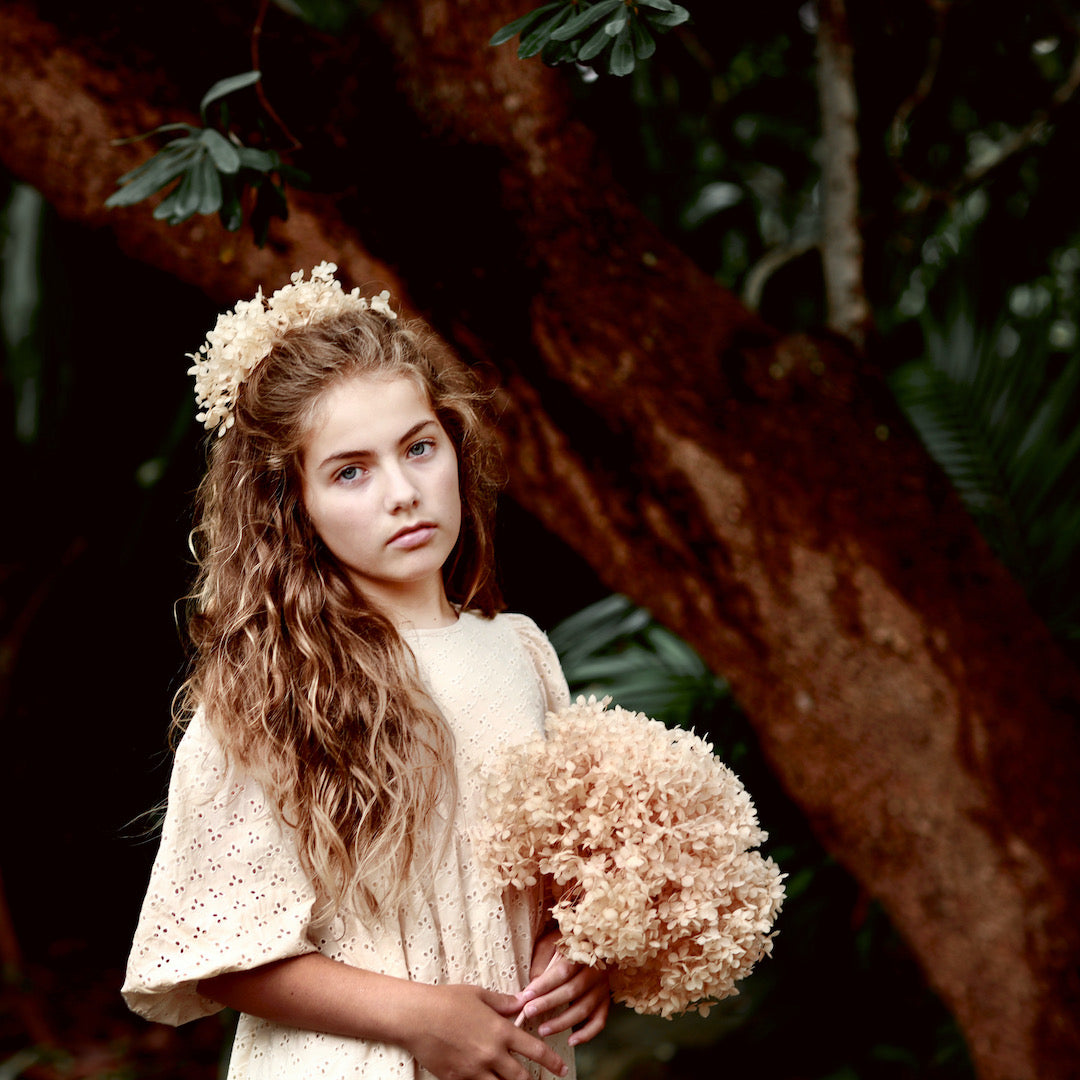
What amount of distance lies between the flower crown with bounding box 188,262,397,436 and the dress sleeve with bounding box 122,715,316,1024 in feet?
1.59

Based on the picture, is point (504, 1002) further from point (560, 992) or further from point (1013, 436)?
point (1013, 436)

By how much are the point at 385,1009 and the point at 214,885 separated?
9.8 inches

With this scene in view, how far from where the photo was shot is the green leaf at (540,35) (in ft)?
4.99

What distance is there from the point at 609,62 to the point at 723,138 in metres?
2.48

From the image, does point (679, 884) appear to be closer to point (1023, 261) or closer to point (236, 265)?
point (236, 265)

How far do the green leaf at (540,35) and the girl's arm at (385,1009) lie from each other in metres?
1.24

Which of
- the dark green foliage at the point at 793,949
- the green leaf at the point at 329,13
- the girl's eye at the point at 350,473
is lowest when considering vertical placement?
the dark green foliage at the point at 793,949

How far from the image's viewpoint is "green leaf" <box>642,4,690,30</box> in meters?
1.44

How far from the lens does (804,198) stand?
12.8 feet

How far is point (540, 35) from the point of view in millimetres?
1524

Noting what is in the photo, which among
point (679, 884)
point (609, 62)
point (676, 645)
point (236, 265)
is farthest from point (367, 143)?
point (676, 645)

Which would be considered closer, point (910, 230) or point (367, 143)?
point (367, 143)

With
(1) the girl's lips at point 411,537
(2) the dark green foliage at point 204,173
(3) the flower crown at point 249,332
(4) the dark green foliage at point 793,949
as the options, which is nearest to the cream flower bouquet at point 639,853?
(1) the girl's lips at point 411,537

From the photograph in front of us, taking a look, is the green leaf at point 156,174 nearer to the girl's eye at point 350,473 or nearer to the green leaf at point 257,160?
the green leaf at point 257,160
